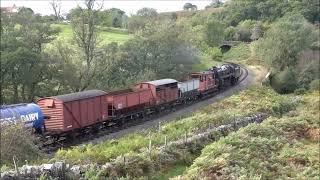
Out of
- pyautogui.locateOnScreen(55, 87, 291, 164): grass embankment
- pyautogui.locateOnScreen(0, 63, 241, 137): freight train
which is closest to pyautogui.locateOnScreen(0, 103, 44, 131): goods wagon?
pyautogui.locateOnScreen(0, 63, 241, 137): freight train

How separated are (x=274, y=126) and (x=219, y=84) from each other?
1105 inches

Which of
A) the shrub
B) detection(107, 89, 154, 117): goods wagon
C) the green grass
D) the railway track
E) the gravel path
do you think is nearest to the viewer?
the green grass

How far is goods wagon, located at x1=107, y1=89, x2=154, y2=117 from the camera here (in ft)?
120

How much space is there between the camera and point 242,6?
9650 cm

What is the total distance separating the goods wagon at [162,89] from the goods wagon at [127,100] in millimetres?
678

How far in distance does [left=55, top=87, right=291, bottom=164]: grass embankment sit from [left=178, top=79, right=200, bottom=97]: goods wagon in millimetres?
3927

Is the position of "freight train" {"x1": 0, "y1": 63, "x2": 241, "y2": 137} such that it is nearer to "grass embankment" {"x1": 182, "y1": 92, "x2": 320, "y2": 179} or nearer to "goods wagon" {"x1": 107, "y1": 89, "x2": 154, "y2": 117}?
"goods wagon" {"x1": 107, "y1": 89, "x2": 154, "y2": 117}

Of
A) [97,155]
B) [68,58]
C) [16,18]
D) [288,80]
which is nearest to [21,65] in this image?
[68,58]

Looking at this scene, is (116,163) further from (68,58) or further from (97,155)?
(68,58)

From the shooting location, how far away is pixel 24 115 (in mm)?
27922

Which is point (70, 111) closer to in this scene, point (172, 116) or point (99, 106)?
point (99, 106)

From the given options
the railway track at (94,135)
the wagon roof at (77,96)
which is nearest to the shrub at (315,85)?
the railway track at (94,135)

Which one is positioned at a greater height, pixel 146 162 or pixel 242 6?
pixel 242 6

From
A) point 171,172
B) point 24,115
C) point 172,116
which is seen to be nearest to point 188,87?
point 172,116
